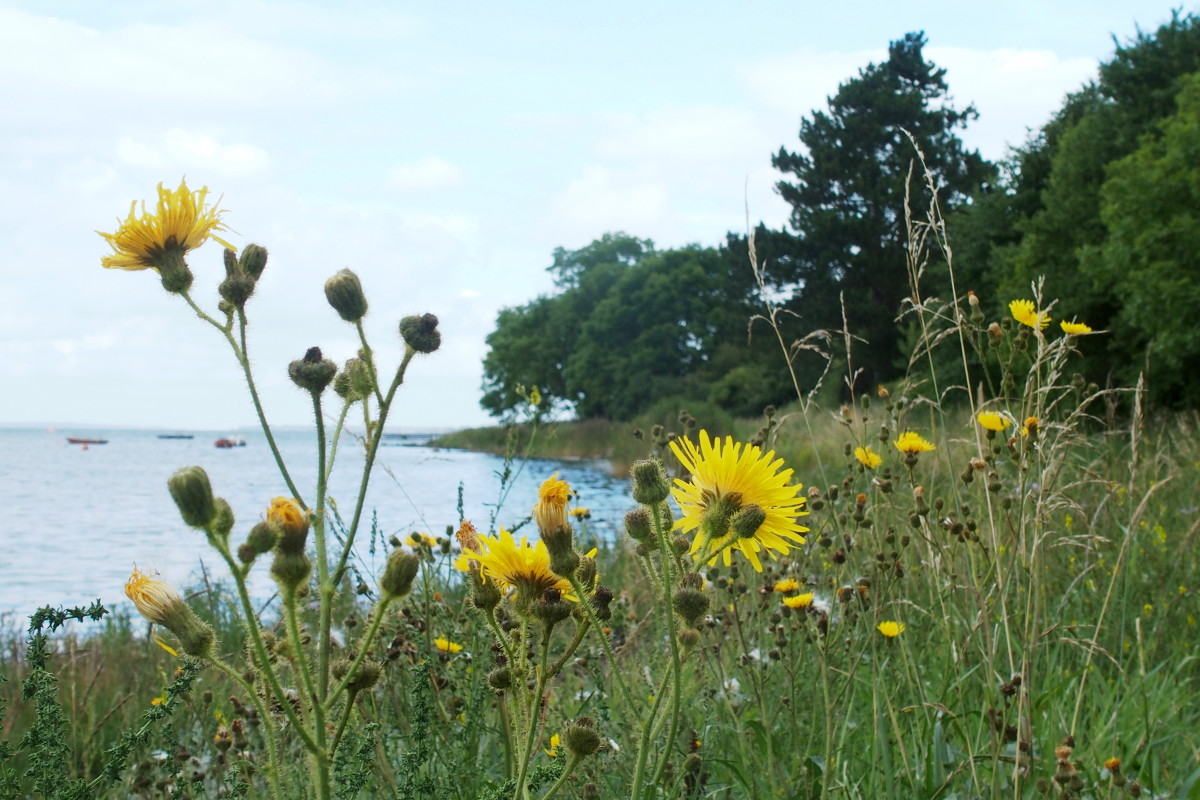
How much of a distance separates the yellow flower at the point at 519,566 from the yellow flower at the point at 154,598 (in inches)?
12.7

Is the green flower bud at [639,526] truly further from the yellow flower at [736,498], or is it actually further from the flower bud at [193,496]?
the flower bud at [193,496]

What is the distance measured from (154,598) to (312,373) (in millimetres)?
300

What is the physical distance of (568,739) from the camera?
0.99 metres

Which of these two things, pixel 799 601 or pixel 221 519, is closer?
pixel 221 519

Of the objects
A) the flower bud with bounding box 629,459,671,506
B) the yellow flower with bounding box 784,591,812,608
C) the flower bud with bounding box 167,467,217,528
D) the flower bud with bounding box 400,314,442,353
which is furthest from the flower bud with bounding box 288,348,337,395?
the yellow flower with bounding box 784,591,812,608

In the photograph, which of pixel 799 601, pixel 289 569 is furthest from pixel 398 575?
pixel 799 601

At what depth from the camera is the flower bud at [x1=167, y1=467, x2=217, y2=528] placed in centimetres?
87

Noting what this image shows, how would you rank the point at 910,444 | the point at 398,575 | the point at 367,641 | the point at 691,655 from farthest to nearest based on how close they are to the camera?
1. the point at 910,444
2. the point at 691,655
3. the point at 398,575
4. the point at 367,641

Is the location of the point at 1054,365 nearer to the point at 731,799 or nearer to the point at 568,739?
the point at 731,799

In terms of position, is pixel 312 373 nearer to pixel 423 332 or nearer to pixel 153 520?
pixel 423 332

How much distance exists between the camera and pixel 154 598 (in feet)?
3.25

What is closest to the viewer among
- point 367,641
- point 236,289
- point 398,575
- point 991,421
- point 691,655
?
point 367,641

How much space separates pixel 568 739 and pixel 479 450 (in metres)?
36.5

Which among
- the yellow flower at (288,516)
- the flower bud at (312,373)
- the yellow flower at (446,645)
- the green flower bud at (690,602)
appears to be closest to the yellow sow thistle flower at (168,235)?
the flower bud at (312,373)
